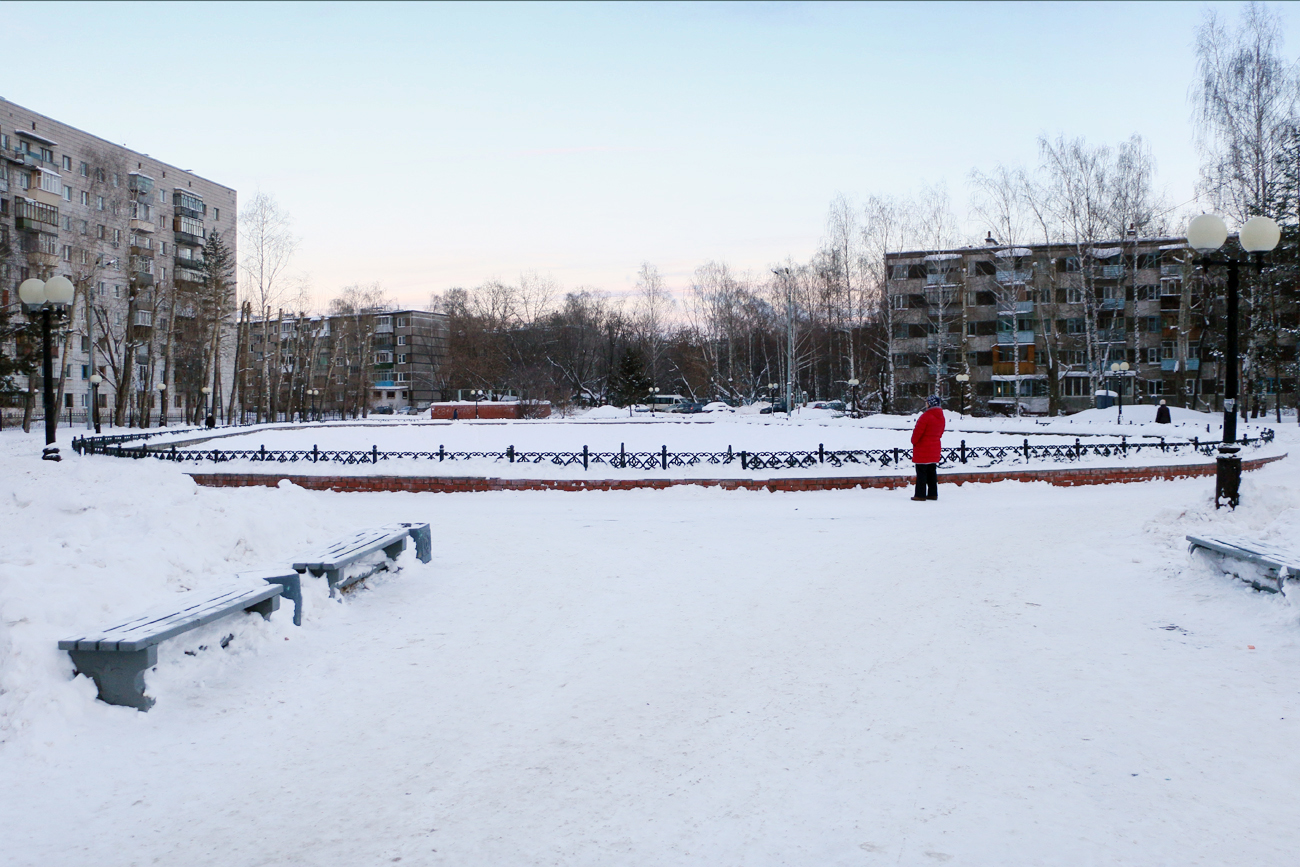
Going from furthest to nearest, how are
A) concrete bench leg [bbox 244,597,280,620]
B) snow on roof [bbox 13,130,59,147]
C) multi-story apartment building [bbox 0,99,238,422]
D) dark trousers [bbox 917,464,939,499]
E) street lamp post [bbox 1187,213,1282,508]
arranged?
snow on roof [bbox 13,130,59,147] < multi-story apartment building [bbox 0,99,238,422] < dark trousers [bbox 917,464,939,499] < street lamp post [bbox 1187,213,1282,508] < concrete bench leg [bbox 244,597,280,620]

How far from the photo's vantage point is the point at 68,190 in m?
55.8

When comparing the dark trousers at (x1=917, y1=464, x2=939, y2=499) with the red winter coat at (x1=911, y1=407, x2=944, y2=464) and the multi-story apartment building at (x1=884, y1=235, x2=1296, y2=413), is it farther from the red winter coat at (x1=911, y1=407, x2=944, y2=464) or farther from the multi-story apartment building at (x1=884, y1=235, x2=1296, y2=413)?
the multi-story apartment building at (x1=884, y1=235, x2=1296, y2=413)

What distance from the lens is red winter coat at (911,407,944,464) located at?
44.5 ft

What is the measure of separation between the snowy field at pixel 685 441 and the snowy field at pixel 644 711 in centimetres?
749

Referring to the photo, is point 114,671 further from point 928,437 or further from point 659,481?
point 928,437

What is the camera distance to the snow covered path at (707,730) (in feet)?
10.5

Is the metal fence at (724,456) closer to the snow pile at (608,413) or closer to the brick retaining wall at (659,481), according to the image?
the brick retaining wall at (659,481)

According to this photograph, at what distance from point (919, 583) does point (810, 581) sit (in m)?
0.98

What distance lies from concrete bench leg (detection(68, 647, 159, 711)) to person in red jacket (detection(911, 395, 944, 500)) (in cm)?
1161

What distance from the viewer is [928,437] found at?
13727mm

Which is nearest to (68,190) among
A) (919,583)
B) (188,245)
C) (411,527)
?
(188,245)

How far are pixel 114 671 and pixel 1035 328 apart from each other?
2560 inches

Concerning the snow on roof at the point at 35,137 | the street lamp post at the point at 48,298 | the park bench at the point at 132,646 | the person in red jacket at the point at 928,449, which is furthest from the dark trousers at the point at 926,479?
the snow on roof at the point at 35,137

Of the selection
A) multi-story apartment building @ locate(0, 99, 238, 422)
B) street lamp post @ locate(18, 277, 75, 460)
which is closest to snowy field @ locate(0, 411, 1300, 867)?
street lamp post @ locate(18, 277, 75, 460)
